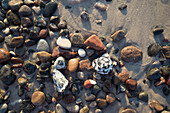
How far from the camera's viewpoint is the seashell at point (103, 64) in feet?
9.29

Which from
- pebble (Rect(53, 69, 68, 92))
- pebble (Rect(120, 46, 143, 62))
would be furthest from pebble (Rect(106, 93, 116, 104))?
pebble (Rect(53, 69, 68, 92))

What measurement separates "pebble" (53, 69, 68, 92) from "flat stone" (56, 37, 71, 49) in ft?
2.01

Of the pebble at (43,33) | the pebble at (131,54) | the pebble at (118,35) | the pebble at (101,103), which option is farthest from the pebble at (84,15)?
the pebble at (101,103)

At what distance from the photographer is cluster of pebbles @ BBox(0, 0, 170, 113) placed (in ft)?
9.61

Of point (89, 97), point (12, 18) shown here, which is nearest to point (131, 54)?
point (89, 97)

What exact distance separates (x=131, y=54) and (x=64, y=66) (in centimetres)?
159

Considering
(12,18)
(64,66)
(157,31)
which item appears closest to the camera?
(64,66)

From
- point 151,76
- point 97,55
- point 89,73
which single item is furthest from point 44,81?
point 151,76

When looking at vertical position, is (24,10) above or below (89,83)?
above

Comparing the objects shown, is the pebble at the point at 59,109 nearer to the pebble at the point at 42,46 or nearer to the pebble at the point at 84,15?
the pebble at the point at 42,46

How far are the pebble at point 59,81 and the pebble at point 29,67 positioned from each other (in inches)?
20.8

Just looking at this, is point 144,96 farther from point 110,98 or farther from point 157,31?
point 157,31

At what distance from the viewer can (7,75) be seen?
115 inches

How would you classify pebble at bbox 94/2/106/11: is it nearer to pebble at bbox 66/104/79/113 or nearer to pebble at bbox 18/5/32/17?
pebble at bbox 18/5/32/17
